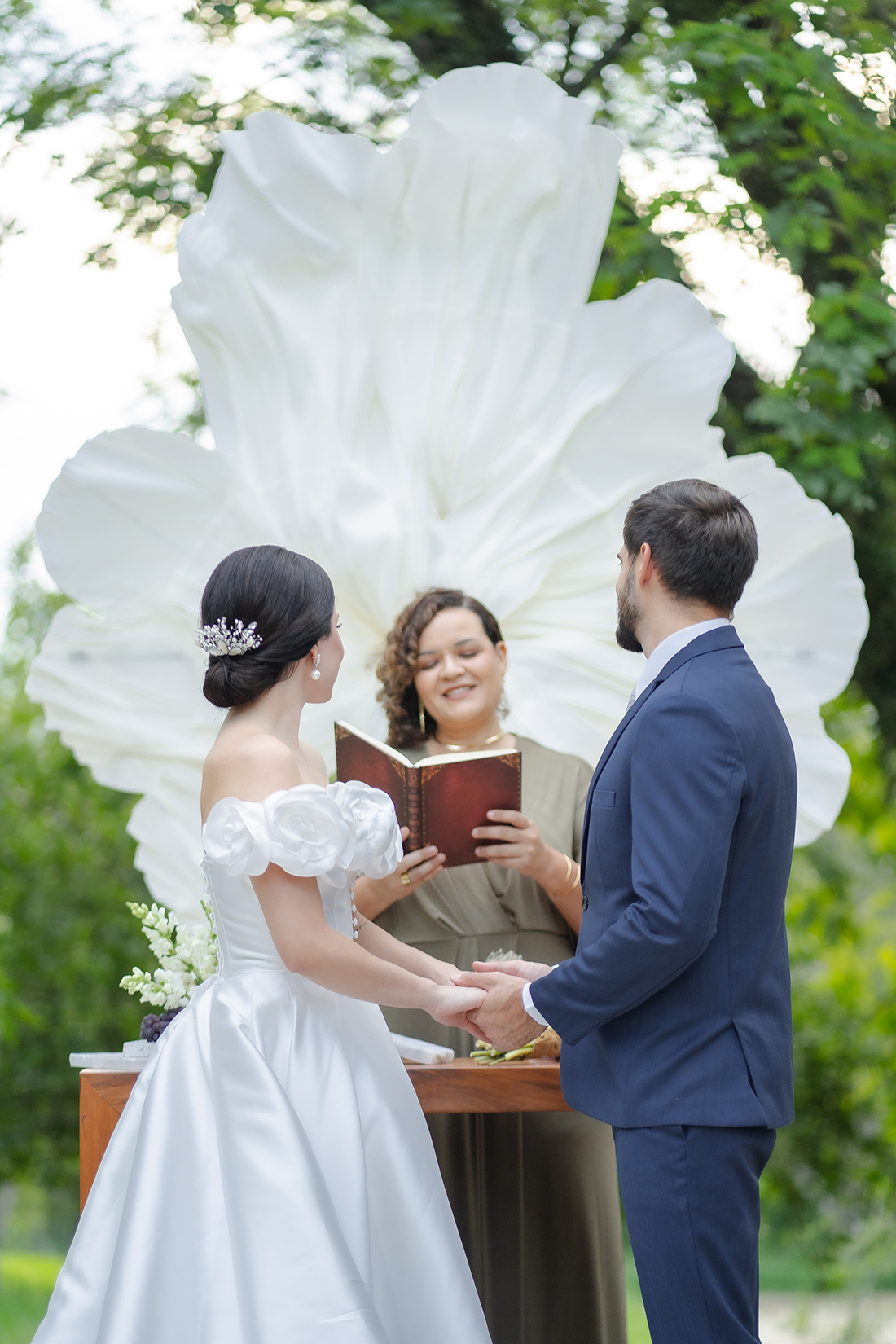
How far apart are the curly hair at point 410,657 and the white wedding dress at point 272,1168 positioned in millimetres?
963

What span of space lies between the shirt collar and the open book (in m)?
0.60

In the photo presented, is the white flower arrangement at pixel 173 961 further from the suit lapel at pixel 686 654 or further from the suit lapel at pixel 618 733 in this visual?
the suit lapel at pixel 686 654

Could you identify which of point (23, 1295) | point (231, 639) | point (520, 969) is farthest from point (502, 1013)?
point (23, 1295)

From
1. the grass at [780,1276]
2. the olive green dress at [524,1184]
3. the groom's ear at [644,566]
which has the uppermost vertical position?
the groom's ear at [644,566]

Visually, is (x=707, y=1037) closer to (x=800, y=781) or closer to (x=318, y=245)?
(x=800, y=781)

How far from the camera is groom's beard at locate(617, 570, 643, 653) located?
2.26 meters

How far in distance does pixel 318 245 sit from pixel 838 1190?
26.7 feet

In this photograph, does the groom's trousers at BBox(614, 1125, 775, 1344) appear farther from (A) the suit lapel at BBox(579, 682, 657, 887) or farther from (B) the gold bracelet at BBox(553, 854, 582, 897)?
(B) the gold bracelet at BBox(553, 854, 582, 897)

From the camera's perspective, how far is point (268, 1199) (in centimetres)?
207

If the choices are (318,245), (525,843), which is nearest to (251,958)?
(525,843)

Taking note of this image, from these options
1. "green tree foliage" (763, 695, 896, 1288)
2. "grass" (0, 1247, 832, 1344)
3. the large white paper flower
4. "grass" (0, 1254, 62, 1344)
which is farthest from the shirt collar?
"green tree foliage" (763, 695, 896, 1288)

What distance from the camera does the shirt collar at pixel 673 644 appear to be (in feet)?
7.15

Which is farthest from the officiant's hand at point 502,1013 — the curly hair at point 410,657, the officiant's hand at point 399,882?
the curly hair at point 410,657

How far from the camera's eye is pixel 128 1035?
954cm
